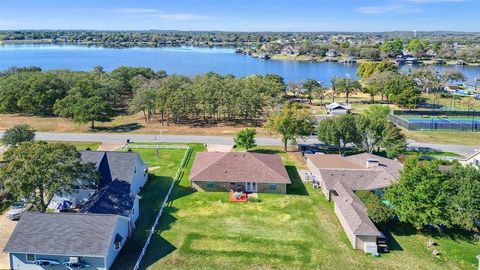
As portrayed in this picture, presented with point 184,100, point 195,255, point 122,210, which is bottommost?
point 195,255

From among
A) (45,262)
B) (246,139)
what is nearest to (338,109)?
(246,139)

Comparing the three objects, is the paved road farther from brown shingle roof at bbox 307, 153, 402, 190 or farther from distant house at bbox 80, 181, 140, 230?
distant house at bbox 80, 181, 140, 230

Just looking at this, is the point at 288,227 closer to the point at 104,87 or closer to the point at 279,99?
the point at 279,99

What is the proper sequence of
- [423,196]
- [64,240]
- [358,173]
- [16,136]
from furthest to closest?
[16,136], [358,173], [423,196], [64,240]

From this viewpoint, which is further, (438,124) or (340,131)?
(438,124)

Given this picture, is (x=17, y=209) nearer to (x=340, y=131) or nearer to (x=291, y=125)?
(x=291, y=125)

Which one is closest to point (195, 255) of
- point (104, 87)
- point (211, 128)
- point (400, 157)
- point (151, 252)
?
point (151, 252)
